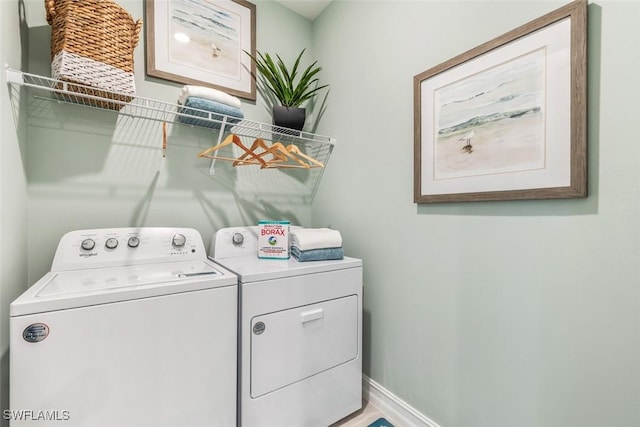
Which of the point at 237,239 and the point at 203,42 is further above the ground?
the point at 203,42

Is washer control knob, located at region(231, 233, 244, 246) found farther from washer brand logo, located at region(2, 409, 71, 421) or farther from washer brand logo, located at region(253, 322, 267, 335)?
washer brand logo, located at region(2, 409, 71, 421)

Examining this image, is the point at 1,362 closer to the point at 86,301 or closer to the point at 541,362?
the point at 86,301

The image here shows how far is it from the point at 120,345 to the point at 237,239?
2.65 ft

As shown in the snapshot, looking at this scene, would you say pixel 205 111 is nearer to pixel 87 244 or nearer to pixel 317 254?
pixel 87 244

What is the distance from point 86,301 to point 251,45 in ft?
5.71

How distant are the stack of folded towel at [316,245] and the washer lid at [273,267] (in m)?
0.04

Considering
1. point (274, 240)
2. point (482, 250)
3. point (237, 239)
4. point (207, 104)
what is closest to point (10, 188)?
point (207, 104)

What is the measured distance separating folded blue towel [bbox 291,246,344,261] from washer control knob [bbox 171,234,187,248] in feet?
1.89

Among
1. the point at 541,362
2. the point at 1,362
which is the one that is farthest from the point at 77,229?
the point at 541,362

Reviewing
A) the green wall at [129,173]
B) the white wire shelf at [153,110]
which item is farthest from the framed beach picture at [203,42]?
the white wire shelf at [153,110]

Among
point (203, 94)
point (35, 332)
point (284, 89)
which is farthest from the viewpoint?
point (284, 89)

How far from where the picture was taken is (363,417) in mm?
1561

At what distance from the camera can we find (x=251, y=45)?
188 centimetres

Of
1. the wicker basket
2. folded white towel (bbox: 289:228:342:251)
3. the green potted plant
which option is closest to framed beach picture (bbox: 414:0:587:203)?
folded white towel (bbox: 289:228:342:251)
